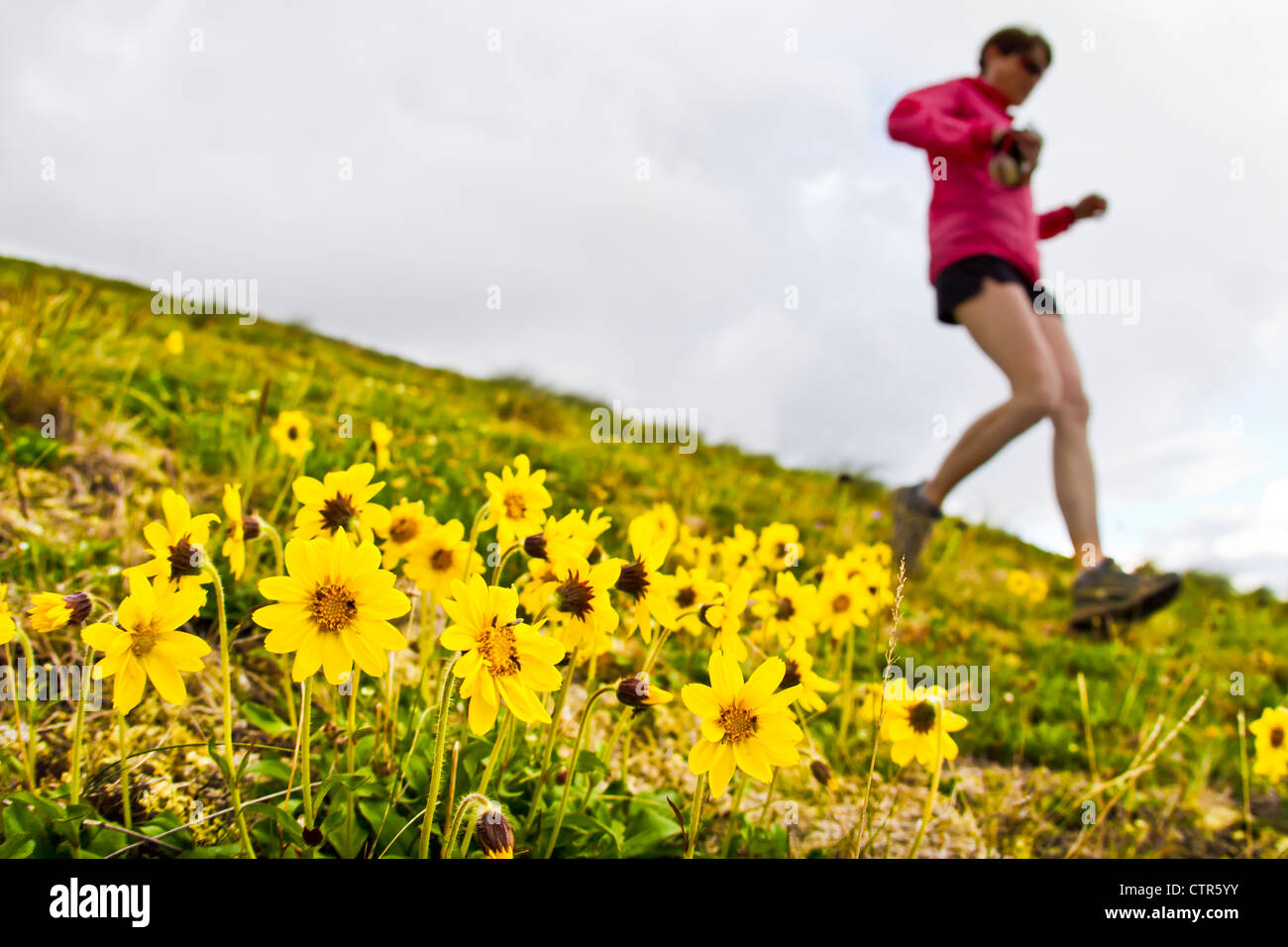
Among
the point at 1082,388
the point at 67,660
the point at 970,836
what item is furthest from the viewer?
the point at 1082,388

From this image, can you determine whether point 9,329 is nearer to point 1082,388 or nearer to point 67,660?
point 67,660

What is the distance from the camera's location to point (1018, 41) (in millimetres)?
4383

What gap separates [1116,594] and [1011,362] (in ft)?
4.29

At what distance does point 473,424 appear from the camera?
4.94m

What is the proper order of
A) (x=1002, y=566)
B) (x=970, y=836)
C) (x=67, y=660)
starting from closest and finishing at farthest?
(x=67, y=660) < (x=970, y=836) < (x=1002, y=566)

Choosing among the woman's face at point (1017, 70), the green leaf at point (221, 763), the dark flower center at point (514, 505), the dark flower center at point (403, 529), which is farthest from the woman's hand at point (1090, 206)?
the green leaf at point (221, 763)

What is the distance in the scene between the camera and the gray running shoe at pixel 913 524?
171 inches

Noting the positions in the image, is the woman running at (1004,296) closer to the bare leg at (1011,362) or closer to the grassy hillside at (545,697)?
the bare leg at (1011,362)

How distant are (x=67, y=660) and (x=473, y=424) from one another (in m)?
3.21

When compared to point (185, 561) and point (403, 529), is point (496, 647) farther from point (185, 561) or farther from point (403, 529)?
point (403, 529)

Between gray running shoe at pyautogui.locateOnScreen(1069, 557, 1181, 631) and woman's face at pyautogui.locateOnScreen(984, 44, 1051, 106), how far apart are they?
8.61ft

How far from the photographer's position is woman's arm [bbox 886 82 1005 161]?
383cm

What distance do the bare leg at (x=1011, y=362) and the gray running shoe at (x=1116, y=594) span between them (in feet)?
2.75
